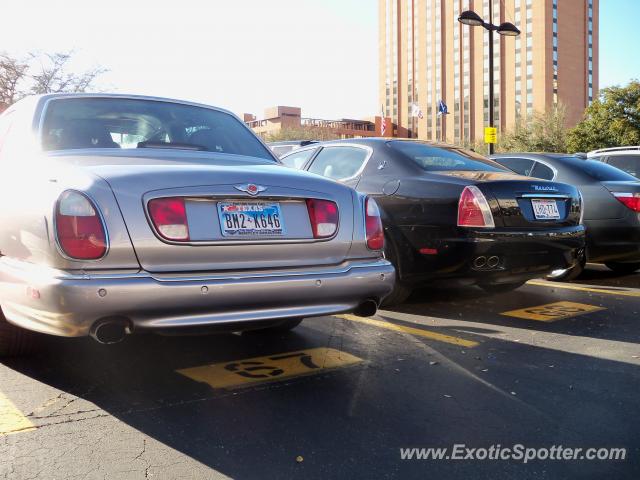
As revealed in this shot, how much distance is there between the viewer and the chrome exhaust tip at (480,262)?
5.07 metres

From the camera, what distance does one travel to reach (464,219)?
5086 mm

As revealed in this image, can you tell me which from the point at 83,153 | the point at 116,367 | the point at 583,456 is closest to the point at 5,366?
the point at 116,367

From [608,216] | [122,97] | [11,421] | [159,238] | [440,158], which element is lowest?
[11,421]

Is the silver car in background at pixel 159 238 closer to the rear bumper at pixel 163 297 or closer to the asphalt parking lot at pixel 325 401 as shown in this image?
the rear bumper at pixel 163 297

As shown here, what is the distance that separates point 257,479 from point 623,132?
4214 centimetres

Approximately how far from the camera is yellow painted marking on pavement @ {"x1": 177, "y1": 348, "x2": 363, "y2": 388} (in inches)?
143

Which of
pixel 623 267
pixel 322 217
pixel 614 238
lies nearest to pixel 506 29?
pixel 623 267

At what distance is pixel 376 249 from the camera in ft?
12.0

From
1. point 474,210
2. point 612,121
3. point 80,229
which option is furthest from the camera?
point 612,121

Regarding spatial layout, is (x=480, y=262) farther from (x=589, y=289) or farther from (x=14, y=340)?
(x=14, y=340)

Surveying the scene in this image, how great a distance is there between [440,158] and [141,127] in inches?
116

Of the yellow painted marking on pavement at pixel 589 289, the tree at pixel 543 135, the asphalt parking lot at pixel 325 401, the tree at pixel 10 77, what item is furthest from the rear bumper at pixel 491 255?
the tree at pixel 543 135

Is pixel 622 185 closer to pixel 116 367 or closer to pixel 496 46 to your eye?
pixel 116 367

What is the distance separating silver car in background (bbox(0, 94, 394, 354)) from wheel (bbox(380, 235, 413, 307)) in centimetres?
175
